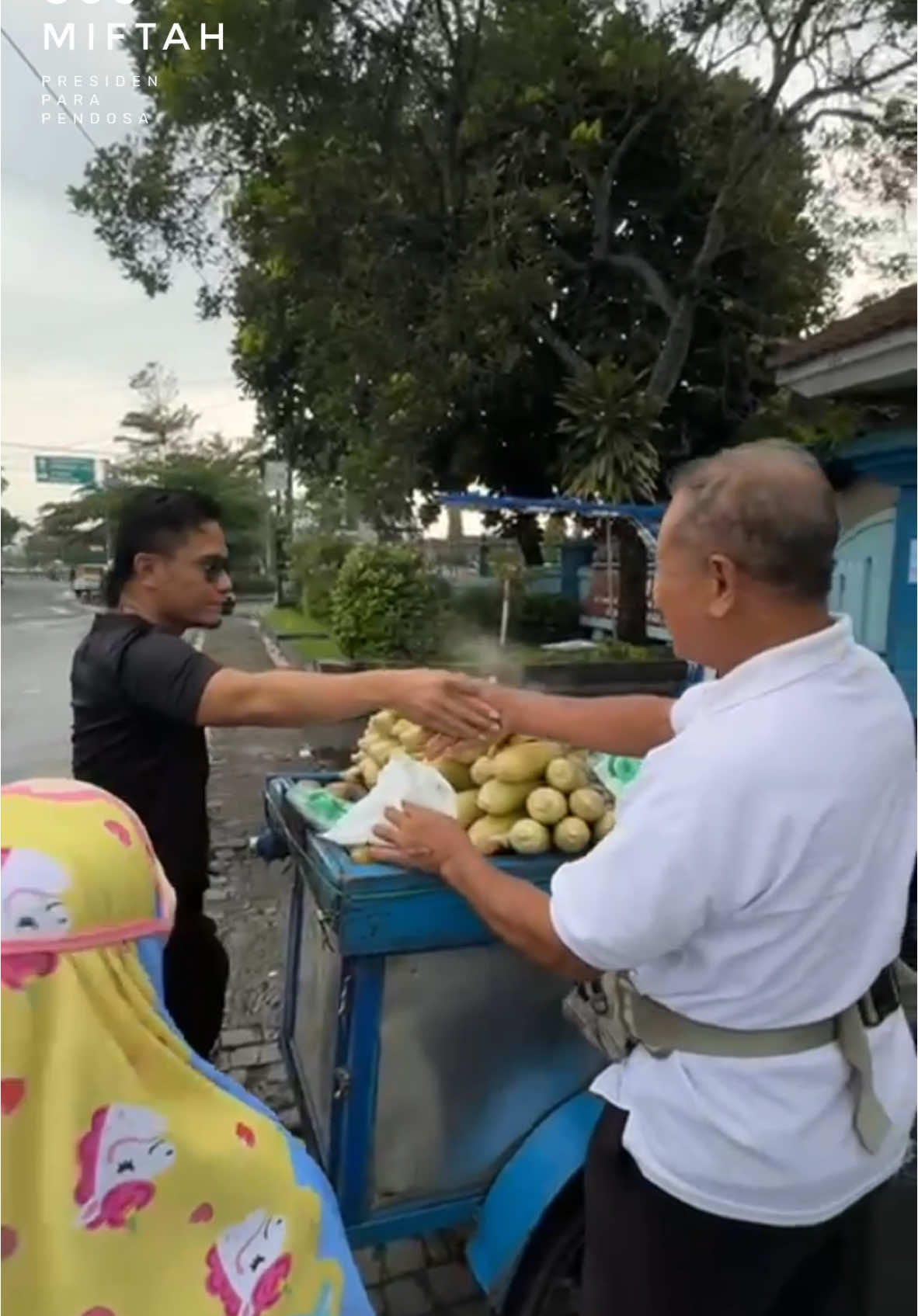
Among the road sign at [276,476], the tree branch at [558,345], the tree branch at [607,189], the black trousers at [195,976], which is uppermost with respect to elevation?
the tree branch at [607,189]

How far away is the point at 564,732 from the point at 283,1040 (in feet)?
3.51

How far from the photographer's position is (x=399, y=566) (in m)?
12.2

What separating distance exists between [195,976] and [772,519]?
5.38ft

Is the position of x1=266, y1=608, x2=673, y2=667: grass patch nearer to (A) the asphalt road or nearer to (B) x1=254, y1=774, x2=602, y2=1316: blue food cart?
(A) the asphalt road

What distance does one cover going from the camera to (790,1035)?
3.74 ft

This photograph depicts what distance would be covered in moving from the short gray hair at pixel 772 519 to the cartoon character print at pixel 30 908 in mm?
756

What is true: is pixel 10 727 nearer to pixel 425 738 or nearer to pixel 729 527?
pixel 425 738

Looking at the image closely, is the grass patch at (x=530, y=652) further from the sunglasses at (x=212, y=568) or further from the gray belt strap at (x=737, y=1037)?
the gray belt strap at (x=737, y=1037)

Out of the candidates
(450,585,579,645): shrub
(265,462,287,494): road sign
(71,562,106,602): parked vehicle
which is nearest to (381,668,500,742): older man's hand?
(450,585,579,645): shrub

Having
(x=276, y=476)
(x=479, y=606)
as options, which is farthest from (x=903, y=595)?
(x=276, y=476)

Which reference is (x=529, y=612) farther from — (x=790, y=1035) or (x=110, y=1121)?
(x=110, y=1121)

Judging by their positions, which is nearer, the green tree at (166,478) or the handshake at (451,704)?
the handshake at (451,704)

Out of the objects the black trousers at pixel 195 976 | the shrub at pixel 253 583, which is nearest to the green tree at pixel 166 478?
the shrub at pixel 253 583

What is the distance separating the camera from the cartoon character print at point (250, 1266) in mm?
964
